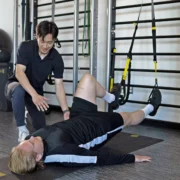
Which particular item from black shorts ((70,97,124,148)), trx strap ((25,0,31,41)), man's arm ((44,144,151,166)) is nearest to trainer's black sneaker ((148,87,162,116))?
black shorts ((70,97,124,148))

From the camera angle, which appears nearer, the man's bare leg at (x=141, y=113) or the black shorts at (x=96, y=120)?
the black shorts at (x=96, y=120)

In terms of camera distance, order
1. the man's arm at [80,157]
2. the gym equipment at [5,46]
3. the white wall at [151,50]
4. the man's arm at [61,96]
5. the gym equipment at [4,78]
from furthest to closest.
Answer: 1. the gym equipment at [5,46]
2. the gym equipment at [4,78]
3. the white wall at [151,50]
4. the man's arm at [61,96]
5. the man's arm at [80,157]

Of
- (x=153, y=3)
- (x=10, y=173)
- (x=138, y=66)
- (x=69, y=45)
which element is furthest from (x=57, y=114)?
(x=10, y=173)

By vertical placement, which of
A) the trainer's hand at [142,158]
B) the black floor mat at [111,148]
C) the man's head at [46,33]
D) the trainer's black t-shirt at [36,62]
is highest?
the man's head at [46,33]

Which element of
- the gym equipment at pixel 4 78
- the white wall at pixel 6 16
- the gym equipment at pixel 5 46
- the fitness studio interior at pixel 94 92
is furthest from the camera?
the white wall at pixel 6 16

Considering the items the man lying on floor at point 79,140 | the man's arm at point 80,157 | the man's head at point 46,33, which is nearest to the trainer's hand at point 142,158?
the man lying on floor at point 79,140

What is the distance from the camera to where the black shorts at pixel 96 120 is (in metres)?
2.37

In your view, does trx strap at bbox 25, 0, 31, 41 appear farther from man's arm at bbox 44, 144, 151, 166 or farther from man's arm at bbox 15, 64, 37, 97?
man's arm at bbox 44, 144, 151, 166

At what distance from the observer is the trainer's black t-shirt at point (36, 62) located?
2.83 m

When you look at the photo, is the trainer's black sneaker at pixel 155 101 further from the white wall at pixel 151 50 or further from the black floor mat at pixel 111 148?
the white wall at pixel 151 50

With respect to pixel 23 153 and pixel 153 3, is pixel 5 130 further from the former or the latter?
pixel 153 3

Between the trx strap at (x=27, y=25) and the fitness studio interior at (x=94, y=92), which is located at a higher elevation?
the trx strap at (x=27, y=25)

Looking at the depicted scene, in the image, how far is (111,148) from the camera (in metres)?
2.74

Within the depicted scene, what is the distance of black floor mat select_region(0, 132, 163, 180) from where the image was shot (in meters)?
2.07
